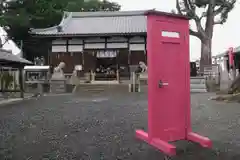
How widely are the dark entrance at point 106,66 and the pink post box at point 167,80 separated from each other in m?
17.0

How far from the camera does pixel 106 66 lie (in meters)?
23.5

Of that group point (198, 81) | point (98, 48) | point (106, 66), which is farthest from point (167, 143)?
point (106, 66)

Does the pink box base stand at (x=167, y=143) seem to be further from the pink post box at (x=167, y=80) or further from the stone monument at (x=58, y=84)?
the stone monument at (x=58, y=84)

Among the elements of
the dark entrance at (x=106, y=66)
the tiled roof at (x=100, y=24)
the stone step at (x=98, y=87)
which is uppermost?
the tiled roof at (x=100, y=24)

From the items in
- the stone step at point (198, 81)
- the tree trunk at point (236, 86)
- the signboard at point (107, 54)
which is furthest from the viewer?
the signboard at point (107, 54)

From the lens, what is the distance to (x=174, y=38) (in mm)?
4527

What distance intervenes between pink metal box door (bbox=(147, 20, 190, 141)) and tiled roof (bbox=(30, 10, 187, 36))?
16.7 metres

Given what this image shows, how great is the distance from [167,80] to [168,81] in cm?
3

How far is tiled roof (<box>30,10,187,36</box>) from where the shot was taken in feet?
72.0

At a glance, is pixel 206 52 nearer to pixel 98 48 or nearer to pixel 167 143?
pixel 98 48

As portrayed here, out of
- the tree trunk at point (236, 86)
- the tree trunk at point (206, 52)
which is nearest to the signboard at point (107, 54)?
the tree trunk at point (206, 52)

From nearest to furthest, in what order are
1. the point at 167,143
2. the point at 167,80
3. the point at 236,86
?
the point at 167,143 < the point at 167,80 < the point at 236,86

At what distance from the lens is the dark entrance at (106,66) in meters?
21.8

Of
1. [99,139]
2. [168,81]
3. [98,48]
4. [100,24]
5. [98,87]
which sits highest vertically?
[100,24]
